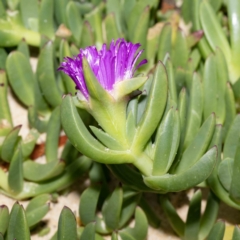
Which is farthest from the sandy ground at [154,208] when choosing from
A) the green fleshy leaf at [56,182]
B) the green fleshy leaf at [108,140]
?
the green fleshy leaf at [108,140]

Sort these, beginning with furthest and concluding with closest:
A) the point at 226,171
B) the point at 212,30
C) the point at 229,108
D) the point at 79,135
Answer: the point at 212,30
the point at 229,108
the point at 226,171
the point at 79,135

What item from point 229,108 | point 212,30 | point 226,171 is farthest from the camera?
point 212,30

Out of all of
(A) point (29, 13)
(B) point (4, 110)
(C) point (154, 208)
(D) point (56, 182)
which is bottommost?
(C) point (154, 208)

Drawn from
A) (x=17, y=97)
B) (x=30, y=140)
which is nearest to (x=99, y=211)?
(x=30, y=140)

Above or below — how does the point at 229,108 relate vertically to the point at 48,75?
below

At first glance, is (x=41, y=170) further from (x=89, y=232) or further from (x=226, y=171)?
(x=226, y=171)

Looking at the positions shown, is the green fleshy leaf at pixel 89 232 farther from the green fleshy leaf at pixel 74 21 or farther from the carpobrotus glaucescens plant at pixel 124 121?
the green fleshy leaf at pixel 74 21

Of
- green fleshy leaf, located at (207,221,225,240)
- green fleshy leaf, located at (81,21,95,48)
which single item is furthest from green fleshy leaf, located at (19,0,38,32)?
green fleshy leaf, located at (207,221,225,240)

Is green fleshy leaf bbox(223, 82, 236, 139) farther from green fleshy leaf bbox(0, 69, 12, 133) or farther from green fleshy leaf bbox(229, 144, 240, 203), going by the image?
green fleshy leaf bbox(0, 69, 12, 133)

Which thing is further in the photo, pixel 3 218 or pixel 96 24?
pixel 96 24

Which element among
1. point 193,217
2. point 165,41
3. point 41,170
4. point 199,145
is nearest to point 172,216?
point 193,217
